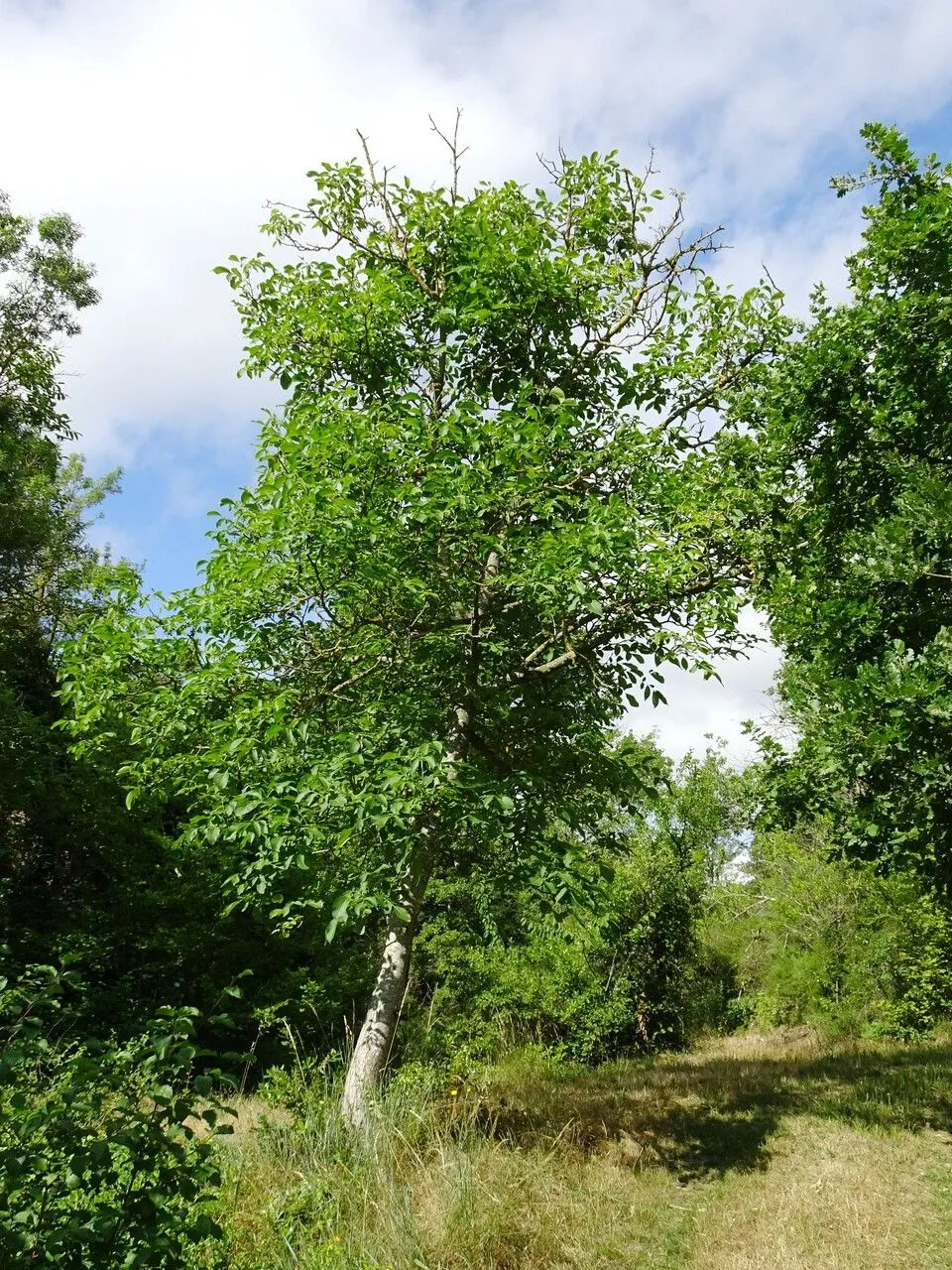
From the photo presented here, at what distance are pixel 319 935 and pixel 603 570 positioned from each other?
8.18 metres

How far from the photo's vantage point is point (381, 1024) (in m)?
6.56

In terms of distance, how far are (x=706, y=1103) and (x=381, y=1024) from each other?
15.9 ft

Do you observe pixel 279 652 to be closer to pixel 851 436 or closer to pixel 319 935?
pixel 851 436

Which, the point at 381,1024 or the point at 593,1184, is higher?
the point at 381,1024

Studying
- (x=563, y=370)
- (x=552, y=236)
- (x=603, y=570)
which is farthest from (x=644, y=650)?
(x=552, y=236)

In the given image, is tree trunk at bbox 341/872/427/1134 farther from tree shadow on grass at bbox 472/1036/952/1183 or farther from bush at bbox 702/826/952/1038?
bush at bbox 702/826/952/1038

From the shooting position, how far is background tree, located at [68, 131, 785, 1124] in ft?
18.6

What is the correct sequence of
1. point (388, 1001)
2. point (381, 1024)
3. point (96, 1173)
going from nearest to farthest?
point (96, 1173) < point (381, 1024) < point (388, 1001)

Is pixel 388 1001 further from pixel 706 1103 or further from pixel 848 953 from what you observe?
pixel 848 953

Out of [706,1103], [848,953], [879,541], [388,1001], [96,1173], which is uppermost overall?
[879,541]

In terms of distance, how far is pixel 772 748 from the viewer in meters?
7.31

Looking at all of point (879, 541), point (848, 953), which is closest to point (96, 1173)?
point (879, 541)

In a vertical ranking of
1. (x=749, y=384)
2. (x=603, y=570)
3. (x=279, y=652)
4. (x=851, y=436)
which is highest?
(x=749, y=384)

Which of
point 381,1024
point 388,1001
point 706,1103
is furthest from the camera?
point 706,1103
